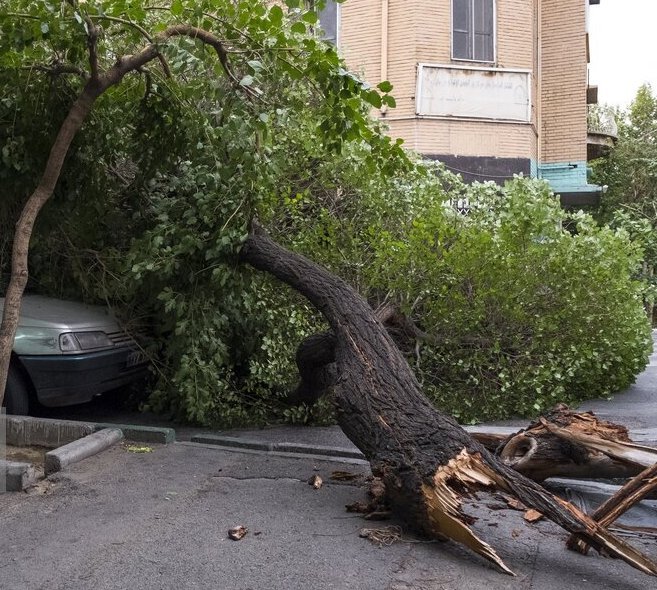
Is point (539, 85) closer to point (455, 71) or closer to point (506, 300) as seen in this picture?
point (455, 71)

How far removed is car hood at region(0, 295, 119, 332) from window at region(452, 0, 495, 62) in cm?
984

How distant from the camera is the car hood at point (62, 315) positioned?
A: 254 inches

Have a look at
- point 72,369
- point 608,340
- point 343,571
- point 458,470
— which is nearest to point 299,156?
point 72,369

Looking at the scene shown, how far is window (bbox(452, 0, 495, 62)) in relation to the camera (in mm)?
14125

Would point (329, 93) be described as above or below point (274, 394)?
above

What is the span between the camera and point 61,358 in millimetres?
6281

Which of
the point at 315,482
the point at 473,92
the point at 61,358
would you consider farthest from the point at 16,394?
the point at 473,92

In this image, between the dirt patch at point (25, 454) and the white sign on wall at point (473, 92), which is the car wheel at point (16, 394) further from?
the white sign on wall at point (473, 92)

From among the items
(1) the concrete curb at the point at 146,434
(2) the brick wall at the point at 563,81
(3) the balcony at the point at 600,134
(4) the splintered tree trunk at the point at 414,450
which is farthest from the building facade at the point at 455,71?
(4) the splintered tree trunk at the point at 414,450

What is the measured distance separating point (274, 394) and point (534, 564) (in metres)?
3.77

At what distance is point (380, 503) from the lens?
4402 millimetres

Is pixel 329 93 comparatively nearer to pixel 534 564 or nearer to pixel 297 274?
pixel 297 274

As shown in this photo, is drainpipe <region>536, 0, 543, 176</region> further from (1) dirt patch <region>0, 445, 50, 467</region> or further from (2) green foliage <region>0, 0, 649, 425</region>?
(1) dirt patch <region>0, 445, 50, 467</region>

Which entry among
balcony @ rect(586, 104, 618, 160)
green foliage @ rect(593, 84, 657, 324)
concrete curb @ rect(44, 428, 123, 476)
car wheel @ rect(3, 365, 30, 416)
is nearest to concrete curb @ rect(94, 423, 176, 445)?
concrete curb @ rect(44, 428, 123, 476)
